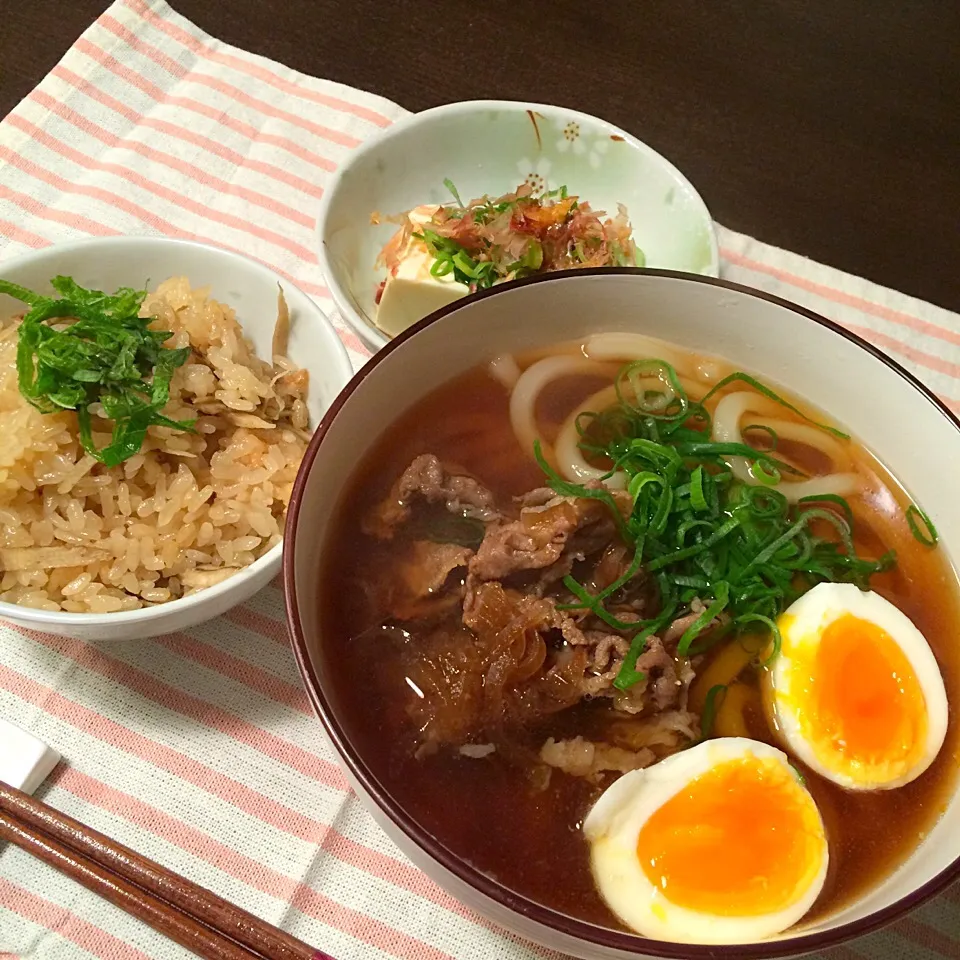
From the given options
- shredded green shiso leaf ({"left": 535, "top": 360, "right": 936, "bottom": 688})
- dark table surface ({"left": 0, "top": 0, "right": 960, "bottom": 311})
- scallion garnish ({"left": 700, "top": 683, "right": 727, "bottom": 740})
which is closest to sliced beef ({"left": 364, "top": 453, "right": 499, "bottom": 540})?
shredded green shiso leaf ({"left": 535, "top": 360, "right": 936, "bottom": 688})

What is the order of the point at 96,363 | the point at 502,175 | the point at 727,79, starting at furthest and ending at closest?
the point at 727,79
the point at 502,175
the point at 96,363

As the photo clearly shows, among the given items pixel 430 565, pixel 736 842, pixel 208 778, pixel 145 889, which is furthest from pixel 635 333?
pixel 145 889

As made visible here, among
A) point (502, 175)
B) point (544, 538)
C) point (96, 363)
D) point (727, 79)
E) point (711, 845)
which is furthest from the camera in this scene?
point (727, 79)

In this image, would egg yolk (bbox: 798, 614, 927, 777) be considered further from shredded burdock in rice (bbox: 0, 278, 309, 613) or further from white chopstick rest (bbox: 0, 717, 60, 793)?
white chopstick rest (bbox: 0, 717, 60, 793)

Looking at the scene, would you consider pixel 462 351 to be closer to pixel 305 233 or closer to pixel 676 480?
pixel 676 480

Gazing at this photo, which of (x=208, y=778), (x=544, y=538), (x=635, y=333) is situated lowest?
(x=208, y=778)

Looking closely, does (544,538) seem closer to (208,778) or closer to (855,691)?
(855,691)

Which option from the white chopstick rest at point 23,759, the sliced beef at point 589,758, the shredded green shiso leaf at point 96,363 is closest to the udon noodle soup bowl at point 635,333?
the sliced beef at point 589,758
